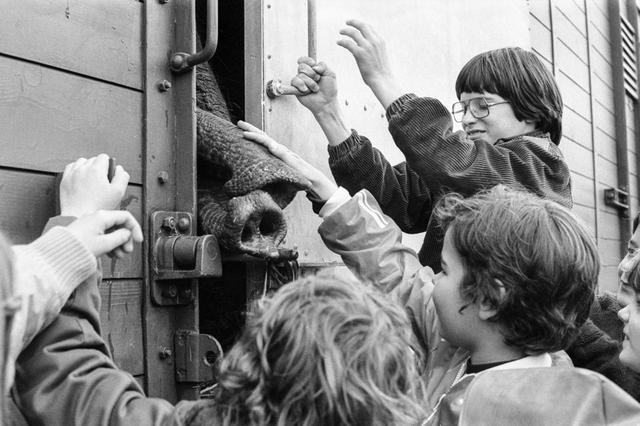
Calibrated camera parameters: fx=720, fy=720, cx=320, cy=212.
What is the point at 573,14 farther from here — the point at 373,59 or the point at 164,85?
the point at 164,85

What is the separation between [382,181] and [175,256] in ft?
2.31

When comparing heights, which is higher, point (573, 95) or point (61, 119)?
point (573, 95)

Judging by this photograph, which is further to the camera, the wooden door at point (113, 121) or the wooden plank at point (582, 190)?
the wooden plank at point (582, 190)

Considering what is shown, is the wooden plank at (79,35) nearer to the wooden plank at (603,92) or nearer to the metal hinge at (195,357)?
the metal hinge at (195,357)

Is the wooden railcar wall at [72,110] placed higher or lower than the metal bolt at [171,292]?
higher

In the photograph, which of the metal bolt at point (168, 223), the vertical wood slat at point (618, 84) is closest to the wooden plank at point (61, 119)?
the metal bolt at point (168, 223)

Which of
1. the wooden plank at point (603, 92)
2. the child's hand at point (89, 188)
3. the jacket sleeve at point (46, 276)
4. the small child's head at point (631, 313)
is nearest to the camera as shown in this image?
the jacket sleeve at point (46, 276)

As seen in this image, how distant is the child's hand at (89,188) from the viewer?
1263 mm

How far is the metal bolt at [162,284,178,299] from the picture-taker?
1632mm

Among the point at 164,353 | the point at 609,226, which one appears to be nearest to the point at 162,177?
the point at 164,353

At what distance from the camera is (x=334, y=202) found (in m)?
1.78

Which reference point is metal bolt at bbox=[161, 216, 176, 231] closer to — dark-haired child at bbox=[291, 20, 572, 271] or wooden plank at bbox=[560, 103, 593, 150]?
dark-haired child at bbox=[291, 20, 572, 271]

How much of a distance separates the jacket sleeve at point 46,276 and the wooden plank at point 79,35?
0.45 m

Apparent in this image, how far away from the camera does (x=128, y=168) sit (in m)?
1.57
